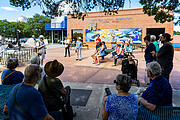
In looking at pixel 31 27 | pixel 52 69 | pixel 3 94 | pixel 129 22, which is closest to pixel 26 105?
pixel 52 69

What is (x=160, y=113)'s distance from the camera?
2252 mm

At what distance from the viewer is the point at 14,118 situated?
1.78m

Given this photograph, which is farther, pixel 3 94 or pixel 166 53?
pixel 166 53

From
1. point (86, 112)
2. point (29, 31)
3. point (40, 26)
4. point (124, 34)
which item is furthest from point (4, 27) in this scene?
point (86, 112)

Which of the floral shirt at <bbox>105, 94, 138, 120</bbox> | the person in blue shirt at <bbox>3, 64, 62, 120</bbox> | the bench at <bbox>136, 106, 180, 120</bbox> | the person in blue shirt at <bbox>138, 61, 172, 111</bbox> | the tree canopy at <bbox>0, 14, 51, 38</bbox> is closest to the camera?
the person in blue shirt at <bbox>3, 64, 62, 120</bbox>

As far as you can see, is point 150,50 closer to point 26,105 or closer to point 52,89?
point 52,89

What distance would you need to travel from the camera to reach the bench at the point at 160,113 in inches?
86.3

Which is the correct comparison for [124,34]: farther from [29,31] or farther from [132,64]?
[29,31]

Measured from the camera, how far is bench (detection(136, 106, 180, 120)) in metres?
2.19

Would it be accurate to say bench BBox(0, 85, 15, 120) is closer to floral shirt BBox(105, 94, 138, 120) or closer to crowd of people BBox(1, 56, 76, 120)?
crowd of people BBox(1, 56, 76, 120)

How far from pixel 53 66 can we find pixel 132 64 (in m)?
3.25

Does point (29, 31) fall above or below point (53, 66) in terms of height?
above

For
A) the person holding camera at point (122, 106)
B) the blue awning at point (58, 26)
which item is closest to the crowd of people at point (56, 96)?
the person holding camera at point (122, 106)

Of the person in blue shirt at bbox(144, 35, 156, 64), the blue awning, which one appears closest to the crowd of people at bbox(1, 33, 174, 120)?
the person in blue shirt at bbox(144, 35, 156, 64)
